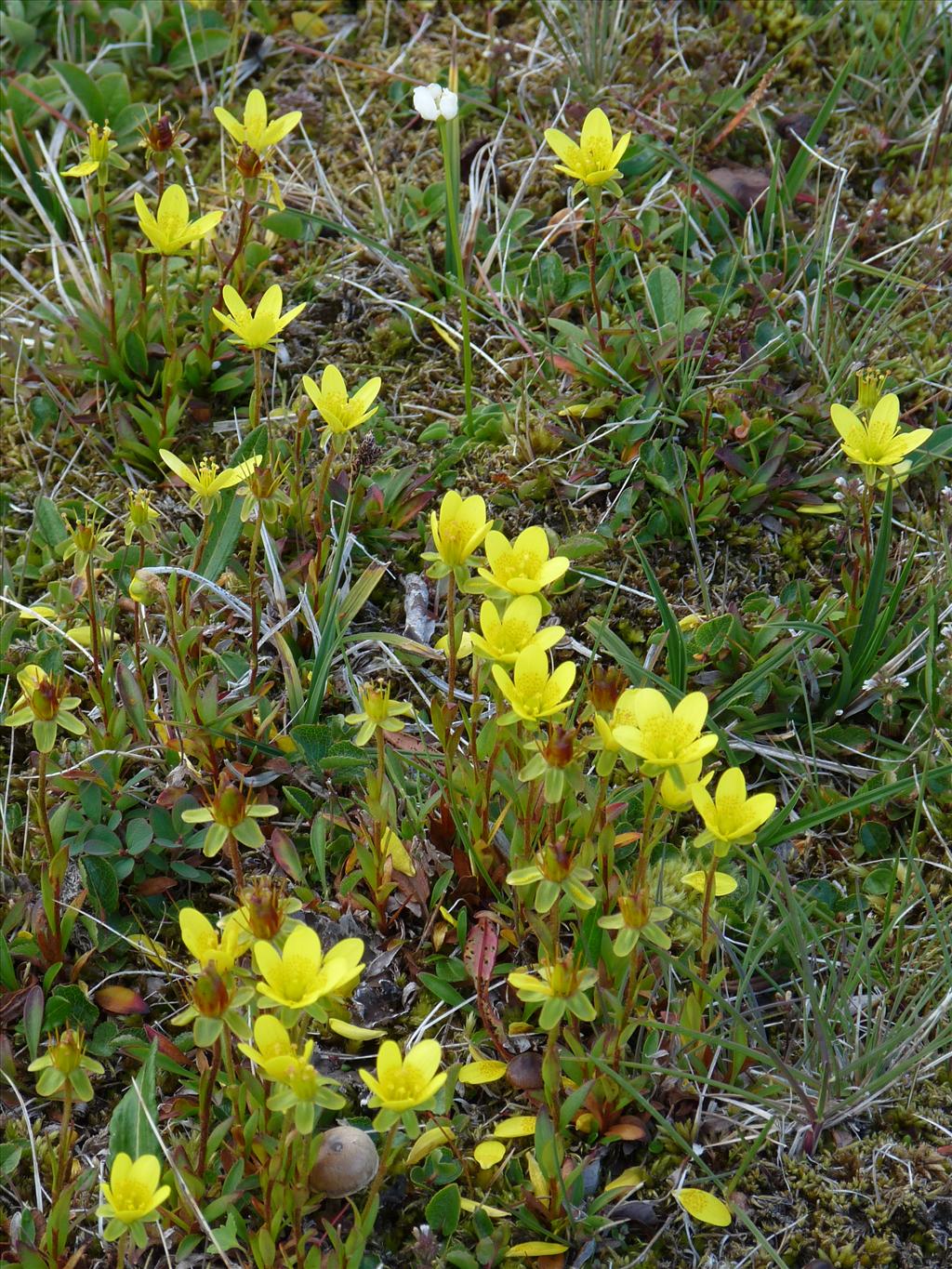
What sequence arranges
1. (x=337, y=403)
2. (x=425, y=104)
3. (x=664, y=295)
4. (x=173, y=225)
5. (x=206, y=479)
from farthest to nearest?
1. (x=664, y=295)
2. (x=425, y=104)
3. (x=173, y=225)
4. (x=337, y=403)
5. (x=206, y=479)

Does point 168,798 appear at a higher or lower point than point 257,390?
lower

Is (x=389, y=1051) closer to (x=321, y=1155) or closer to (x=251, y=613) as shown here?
(x=321, y=1155)

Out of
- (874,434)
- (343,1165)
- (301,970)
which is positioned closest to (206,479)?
(301,970)

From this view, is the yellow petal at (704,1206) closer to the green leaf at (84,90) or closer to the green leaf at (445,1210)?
the green leaf at (445,1210)

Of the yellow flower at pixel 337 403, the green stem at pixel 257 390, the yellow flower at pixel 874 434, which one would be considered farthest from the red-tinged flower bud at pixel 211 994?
the yellow flower at pixel 874 434

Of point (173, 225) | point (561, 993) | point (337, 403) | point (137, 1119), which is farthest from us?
point (173, 225)

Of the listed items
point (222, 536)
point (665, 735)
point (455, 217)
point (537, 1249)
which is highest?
point (455, 217)

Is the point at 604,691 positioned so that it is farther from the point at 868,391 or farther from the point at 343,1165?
the point at 868,391
